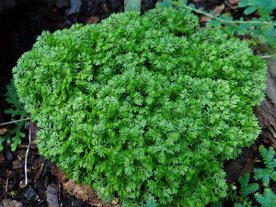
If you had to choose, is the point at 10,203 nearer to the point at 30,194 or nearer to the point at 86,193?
the point at 30,194

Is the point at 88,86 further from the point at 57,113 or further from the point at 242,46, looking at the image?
the point at 242,46

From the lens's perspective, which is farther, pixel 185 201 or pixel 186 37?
pixel 186 37

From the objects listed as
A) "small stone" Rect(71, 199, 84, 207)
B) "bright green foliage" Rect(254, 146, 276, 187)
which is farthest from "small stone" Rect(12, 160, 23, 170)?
"bright green foliage" Rect(254, 146, 276, 187)

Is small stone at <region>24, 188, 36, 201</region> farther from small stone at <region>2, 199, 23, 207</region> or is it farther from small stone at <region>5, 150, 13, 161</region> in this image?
small stone at <region>5, 150, 13, 161</region>

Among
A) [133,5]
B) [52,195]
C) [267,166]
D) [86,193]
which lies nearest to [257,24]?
[133,5]

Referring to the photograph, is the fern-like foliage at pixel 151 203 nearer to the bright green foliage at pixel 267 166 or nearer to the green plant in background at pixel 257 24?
the bright green foliage at pixel 267 166

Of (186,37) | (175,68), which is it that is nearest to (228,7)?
(186,37)

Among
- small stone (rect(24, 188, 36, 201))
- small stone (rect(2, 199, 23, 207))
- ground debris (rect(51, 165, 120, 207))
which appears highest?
ground debris (rect(51, 165, 120, 207))

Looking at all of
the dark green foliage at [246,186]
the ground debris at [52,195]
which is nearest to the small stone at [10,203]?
the ground debris at [52,195]
